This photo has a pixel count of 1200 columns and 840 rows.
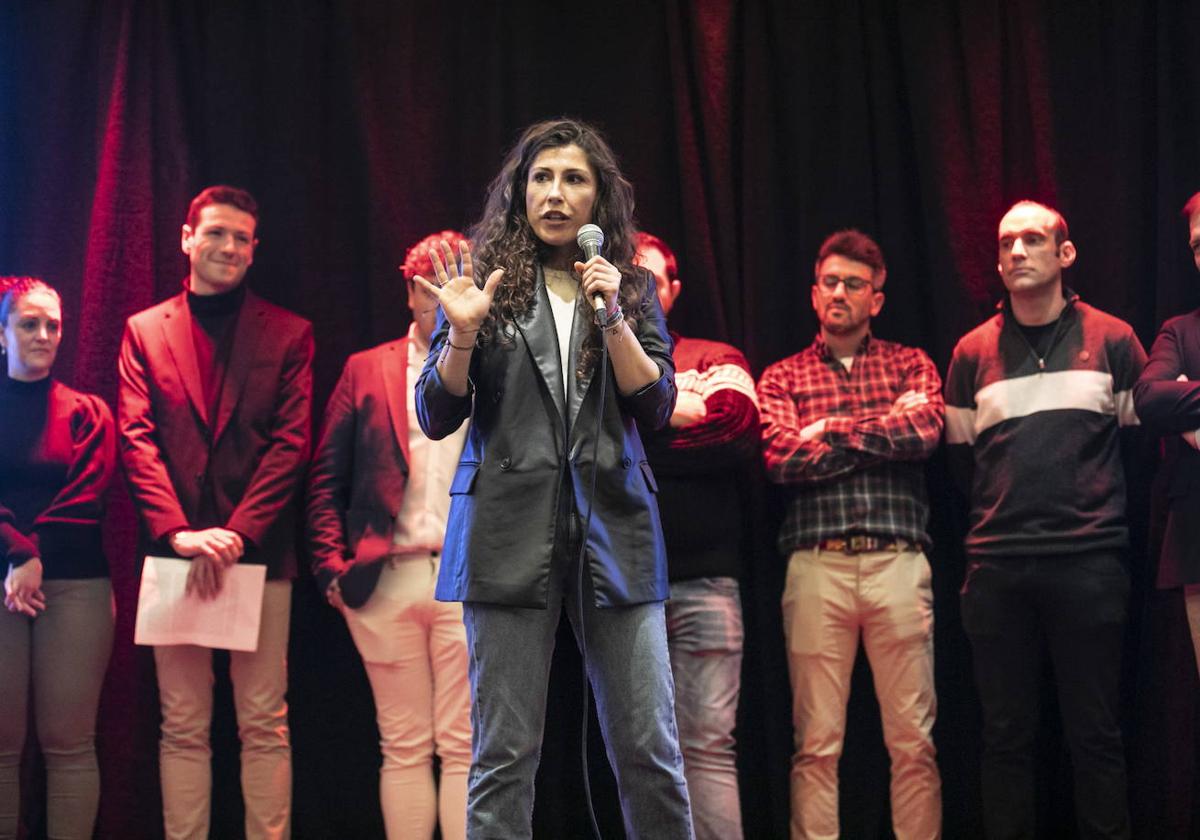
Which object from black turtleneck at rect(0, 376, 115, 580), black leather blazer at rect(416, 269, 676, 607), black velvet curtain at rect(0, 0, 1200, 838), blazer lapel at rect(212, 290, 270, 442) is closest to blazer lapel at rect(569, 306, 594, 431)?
black leather blazer at rect(416, 269, 676, 607)

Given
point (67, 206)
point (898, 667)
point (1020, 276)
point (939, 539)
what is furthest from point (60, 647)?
point (1020, 276)

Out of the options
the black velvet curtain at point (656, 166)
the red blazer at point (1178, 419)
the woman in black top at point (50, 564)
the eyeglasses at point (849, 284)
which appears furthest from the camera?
the black velvet curtain at point (656, 166)

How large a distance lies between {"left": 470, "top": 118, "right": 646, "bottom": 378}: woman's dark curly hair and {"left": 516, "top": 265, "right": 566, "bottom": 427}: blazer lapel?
1.0 inches

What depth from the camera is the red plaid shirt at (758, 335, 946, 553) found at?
3.91 m

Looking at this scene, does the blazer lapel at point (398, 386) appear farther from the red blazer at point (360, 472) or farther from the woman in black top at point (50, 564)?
the woman in black top at point (50, 564)

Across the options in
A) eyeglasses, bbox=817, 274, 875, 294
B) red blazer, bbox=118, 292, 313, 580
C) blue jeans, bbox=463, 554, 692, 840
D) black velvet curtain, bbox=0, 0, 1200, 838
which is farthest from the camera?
black velvet curtain, bbox=0, 0, 1200, 838

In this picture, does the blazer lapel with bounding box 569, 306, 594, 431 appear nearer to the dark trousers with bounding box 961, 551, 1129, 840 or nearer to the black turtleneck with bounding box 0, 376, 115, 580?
the dark trousers with bounding box 961, 551, 1129, 840

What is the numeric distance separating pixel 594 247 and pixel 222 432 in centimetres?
199

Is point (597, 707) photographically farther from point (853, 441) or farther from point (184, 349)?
point (184, 349)

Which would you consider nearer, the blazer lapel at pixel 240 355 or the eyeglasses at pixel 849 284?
the blazer lapel at pixel 240 355

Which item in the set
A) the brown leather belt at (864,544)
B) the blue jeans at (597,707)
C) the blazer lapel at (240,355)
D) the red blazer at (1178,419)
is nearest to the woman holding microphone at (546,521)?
the blue jeans at (597,707)

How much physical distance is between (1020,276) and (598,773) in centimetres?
220

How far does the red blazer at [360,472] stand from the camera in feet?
12.9

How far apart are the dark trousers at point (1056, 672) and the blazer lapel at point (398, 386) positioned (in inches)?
73.5
